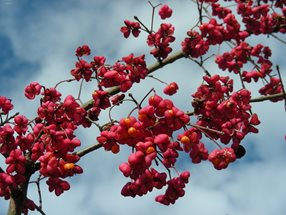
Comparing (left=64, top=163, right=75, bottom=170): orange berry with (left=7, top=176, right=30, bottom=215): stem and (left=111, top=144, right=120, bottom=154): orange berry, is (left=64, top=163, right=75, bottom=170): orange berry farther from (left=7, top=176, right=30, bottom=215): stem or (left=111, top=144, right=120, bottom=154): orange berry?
(left=7, top=176, right=30, bottom=215): stem

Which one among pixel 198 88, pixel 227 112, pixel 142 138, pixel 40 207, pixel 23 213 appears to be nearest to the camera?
pixel 142 138

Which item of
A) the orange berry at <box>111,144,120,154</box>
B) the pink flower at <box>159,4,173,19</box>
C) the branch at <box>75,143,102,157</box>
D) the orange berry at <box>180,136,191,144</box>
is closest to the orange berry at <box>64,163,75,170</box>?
the orange berry at <box>111,144,120,154</box>

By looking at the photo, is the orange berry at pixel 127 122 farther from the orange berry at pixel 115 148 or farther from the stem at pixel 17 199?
the stem at pixel 17 199

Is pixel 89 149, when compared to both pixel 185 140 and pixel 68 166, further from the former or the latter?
pixel 185 140

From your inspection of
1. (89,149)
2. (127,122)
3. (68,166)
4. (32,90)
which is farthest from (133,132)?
(32,90)

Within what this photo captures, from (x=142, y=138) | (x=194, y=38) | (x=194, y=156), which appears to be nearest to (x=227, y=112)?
(x=194, y=156)

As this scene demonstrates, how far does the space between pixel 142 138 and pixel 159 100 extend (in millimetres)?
297

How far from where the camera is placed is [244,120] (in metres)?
3.62

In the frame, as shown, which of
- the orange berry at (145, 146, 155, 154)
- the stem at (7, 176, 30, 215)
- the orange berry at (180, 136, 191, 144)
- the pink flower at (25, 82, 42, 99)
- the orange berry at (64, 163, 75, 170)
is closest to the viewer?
the orange berry at (145, 146, 155, 154)

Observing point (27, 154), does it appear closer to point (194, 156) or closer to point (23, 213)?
point (23, 213)

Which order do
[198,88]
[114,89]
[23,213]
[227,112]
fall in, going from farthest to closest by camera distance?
1. [114,89]
2. [23,213]
3. [198,88]
4. [227,112]

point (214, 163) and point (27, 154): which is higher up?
point (27, 154)

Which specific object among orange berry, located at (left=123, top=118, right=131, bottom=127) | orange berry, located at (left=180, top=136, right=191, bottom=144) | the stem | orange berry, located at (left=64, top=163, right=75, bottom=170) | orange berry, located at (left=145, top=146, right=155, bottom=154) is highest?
the stem

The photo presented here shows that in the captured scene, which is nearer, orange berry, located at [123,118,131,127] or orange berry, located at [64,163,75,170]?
orange berry, located at [123,118,131,127]
